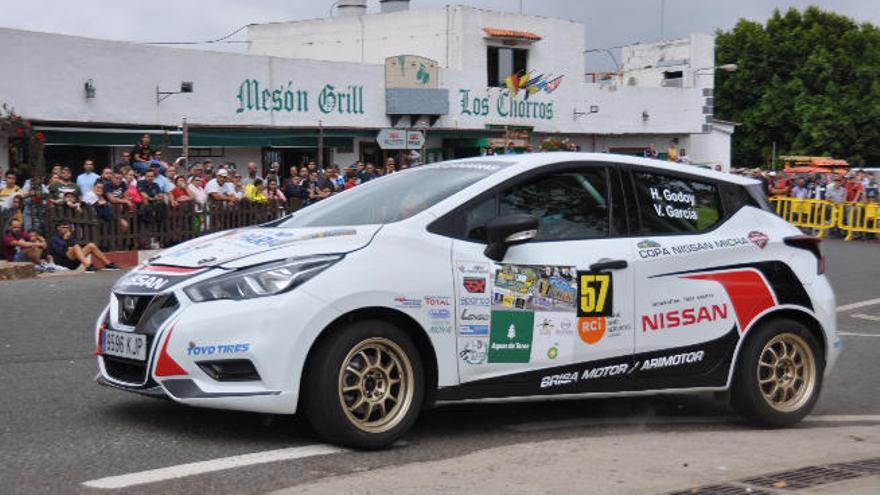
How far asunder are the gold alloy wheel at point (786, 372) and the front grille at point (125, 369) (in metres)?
3.67

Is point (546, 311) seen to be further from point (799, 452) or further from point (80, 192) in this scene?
point (80, 192)

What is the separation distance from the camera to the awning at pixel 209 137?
90.3ft

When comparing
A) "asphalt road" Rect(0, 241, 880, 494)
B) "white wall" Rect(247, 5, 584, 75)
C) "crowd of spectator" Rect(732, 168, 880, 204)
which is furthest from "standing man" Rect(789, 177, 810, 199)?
"asphalt road" Rect(0, 241, 880, 494)

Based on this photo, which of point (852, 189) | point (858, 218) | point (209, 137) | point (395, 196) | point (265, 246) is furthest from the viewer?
point (209, 137)

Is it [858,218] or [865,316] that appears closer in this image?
[865,316]

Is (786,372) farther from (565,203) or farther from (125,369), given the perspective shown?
(125,369)

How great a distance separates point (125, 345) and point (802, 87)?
216 feet

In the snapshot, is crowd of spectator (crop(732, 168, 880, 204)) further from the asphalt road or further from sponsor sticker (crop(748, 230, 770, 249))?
sponsor sticker (crop(748, 230, 770, 249))

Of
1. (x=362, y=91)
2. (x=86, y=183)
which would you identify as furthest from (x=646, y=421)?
(x=362, y=91)

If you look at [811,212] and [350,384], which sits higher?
[350,384]

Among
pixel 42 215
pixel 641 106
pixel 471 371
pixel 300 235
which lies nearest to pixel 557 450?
pixel 471 371

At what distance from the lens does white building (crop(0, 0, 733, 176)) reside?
27.8 m

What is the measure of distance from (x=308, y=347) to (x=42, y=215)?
12.7 meters

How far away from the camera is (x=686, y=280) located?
680cm
